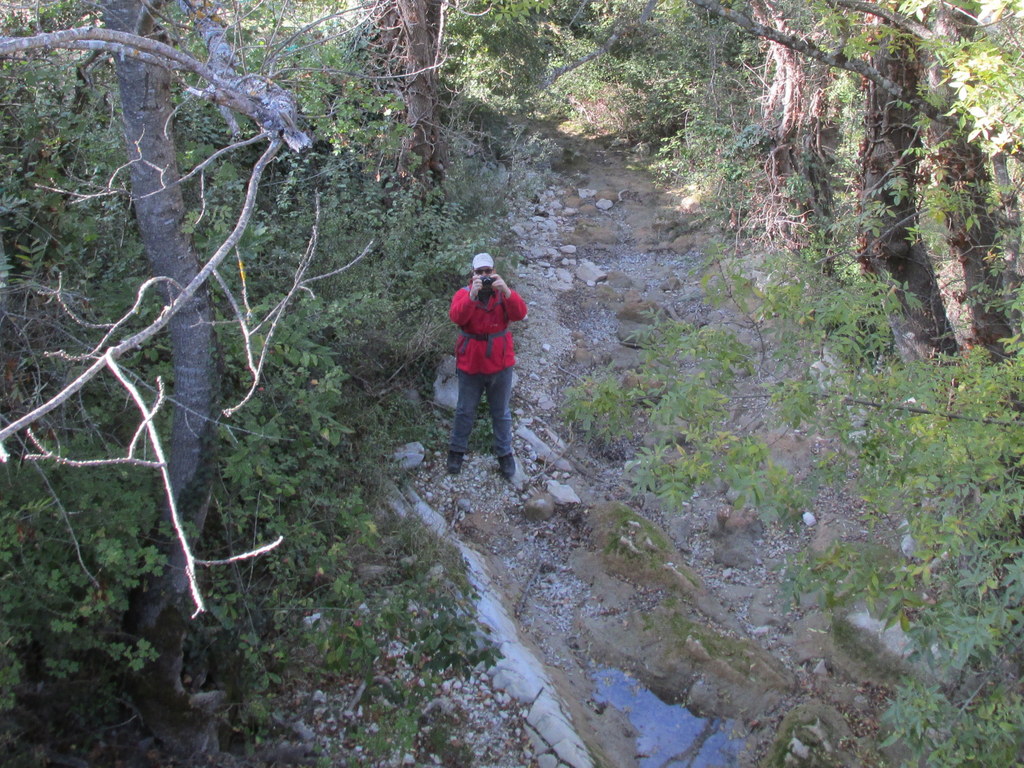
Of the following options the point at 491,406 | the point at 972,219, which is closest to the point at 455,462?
the point at 491,406

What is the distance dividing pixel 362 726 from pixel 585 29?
12695mm

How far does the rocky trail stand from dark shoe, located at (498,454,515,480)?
0.29 feet

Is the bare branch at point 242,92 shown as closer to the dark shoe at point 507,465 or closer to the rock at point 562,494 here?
the dark shoe at point 507,465

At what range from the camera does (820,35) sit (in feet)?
26.9

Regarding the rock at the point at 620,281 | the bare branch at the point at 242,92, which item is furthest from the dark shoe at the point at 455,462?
the rock at the point at 620,281

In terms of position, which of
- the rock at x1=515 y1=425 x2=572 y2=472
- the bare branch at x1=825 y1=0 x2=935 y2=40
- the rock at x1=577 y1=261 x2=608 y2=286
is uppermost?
the bare branch at x1=825 y1=0 x2=935 y2=40

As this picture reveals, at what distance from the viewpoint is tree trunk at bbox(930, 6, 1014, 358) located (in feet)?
16.8

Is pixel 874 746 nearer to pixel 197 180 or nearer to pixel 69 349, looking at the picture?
pixel 69 349

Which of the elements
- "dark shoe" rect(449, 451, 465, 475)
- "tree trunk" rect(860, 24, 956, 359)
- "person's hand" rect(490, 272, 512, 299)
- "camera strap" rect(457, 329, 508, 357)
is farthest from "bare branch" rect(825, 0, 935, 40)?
"dark shoe" rect(449, 451, 465, 475)

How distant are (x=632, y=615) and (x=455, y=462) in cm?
176

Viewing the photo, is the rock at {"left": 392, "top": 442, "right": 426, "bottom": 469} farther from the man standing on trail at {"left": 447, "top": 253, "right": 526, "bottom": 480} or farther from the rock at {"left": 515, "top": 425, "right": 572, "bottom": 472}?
the rock at {"left": 515, "top": 425, "right": 572, "bottom": 472}

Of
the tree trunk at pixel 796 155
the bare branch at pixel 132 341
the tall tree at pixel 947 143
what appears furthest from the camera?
the tree trunk at pixel 796 155

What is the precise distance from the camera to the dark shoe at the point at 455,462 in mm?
5949

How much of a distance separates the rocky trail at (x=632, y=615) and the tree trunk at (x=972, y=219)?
4.89 ft
